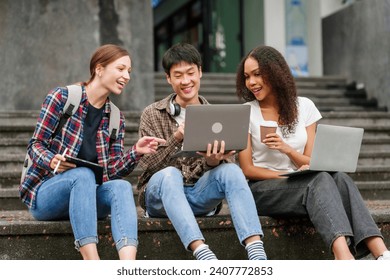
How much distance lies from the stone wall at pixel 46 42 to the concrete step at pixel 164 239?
4.12m

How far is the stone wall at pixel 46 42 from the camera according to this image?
7.64 meters

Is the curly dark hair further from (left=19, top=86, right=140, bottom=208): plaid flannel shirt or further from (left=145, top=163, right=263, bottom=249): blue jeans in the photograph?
(left=19, top=86, right=140, bottom=208): plaid flannel shirt

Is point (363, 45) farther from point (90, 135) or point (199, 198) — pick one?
point (90, 135)

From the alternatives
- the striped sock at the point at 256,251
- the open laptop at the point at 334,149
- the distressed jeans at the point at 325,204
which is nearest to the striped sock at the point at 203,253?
the striped sock at the point at 256,251

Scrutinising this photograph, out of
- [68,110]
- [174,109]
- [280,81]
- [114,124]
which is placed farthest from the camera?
[280,81]

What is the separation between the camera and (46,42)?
7637 mm

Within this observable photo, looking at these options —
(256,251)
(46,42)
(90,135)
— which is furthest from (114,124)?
(46,42)

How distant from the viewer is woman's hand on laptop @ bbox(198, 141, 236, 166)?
3396 millimetres

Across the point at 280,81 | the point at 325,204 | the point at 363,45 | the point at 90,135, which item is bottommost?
the point at 325,204

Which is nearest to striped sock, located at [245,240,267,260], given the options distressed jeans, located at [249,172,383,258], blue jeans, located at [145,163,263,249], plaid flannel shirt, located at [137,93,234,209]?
blue jeans, located at [145,163,263,249]

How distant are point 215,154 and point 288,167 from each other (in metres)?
0.62

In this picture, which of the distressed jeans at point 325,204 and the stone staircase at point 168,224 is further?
the stone staircase at point 168,224

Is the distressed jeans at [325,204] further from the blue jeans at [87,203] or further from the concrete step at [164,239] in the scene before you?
the blue jeans at [87,203]

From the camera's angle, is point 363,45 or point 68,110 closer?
point 68,110
